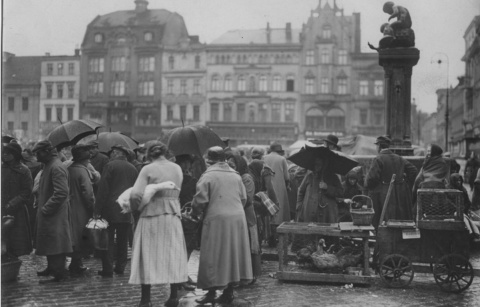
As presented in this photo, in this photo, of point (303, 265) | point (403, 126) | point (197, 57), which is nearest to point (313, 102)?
point (197, 57)

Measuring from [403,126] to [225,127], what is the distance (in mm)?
46982

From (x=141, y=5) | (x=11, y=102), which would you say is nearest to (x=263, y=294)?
(x=141, y=5)

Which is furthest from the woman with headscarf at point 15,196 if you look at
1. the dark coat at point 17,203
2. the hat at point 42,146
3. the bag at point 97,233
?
the bag at point 97,233

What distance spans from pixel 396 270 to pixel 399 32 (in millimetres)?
6880

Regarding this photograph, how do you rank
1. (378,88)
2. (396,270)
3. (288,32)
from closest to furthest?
(396,270) < (378,88) < (288,32)

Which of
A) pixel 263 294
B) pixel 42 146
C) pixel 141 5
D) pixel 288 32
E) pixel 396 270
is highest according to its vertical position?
pixel 141 5

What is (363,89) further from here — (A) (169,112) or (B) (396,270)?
(B) (396,270)

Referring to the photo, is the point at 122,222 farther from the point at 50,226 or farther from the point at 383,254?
the point at 383,254

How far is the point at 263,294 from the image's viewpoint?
750 centimetres

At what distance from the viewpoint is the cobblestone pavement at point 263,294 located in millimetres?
7012

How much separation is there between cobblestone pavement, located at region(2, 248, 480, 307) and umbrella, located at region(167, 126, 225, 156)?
288 cm

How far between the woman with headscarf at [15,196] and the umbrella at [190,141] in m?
3.03

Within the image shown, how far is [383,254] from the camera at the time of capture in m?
7.87

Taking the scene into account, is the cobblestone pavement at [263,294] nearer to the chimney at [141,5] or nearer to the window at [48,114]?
the window at [48,114]
